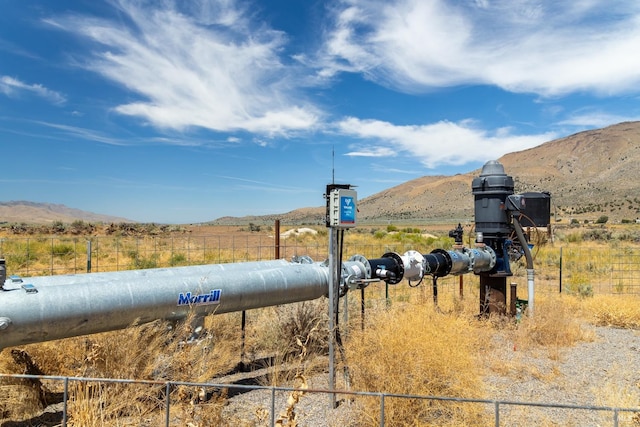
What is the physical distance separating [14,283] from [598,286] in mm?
15606

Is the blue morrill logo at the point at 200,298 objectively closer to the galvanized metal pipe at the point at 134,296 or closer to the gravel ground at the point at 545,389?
the galvanized metal pipe at the point at 134,296

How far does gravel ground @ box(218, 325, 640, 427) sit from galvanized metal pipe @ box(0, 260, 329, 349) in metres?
1.19

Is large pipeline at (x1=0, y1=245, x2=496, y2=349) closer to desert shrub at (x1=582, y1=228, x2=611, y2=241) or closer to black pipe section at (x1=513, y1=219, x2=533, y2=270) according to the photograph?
black pipe section at (x1=513, y1=219, x2=533, y2=270)

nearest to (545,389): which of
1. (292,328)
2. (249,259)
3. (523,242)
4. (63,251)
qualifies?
(523,242)

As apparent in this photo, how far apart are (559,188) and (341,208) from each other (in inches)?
4431

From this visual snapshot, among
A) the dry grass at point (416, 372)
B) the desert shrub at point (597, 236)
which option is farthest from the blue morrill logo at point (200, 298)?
the desert shrub at point (597, 236)

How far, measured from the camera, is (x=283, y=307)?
26.7ft

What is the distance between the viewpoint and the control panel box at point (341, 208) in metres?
5.40

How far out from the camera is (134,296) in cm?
512

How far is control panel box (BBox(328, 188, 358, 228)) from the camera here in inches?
213

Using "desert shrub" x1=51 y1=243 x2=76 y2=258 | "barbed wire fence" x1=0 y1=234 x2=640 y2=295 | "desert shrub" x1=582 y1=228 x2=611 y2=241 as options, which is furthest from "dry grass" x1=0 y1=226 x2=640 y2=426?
"desert shrub" x1=582 y1=228 x2=611 y2=241

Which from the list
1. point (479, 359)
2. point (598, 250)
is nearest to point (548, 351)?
point (479, 359)

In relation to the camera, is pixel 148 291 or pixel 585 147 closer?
pixel 148 291

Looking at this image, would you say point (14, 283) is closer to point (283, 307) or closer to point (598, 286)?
point (283, 307)
